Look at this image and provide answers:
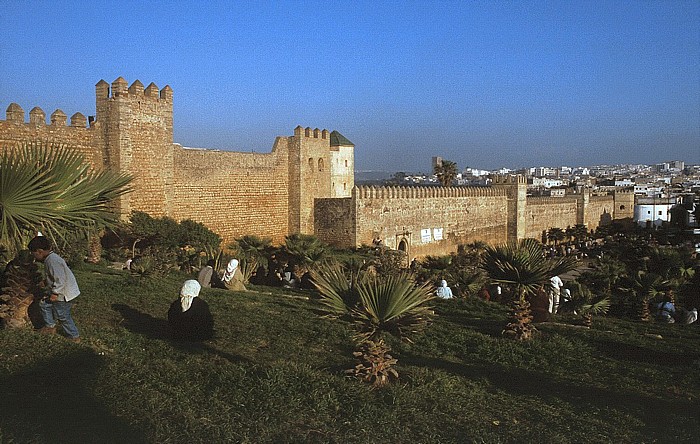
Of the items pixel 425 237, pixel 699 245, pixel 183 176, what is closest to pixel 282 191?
pixel 183 176

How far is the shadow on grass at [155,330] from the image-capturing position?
624 centimetres

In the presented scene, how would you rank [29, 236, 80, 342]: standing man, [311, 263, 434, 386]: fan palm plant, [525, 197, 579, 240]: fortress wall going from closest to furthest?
[311, 263, 434, 386]: fan palm plant < [29, 236, 80, 342]: standing man < [525, 197, 579, 240]: fortress wall

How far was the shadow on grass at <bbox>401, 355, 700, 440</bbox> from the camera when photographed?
4.93 metres

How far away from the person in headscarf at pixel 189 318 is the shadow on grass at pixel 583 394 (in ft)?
7.26

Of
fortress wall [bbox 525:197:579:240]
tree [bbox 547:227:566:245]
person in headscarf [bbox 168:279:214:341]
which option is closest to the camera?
person in headscarf [bbox 168:279:214:341]

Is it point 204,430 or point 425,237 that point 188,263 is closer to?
point 204,430

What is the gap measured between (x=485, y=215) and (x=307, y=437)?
28.6 meters

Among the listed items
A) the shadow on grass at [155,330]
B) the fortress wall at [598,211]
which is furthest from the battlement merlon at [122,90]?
the fortress wall at [598,211]

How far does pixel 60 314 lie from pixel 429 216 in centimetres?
2182

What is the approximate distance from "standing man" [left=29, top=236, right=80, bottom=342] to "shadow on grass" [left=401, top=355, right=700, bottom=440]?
11.2 feet

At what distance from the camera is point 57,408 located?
4355 mm

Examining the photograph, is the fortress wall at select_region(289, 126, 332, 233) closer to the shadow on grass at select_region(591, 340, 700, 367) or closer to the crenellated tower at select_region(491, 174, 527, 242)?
the crenellated tower at select_region(491, 174, 527, 242)

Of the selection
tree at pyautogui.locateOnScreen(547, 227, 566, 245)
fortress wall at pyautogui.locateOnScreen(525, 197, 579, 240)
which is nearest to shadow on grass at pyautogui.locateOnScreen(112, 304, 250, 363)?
fortress wall at pyautogui.locateOnScreen(525, 197, 579, 240)

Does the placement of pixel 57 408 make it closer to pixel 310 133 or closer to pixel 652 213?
pixel 310 133
